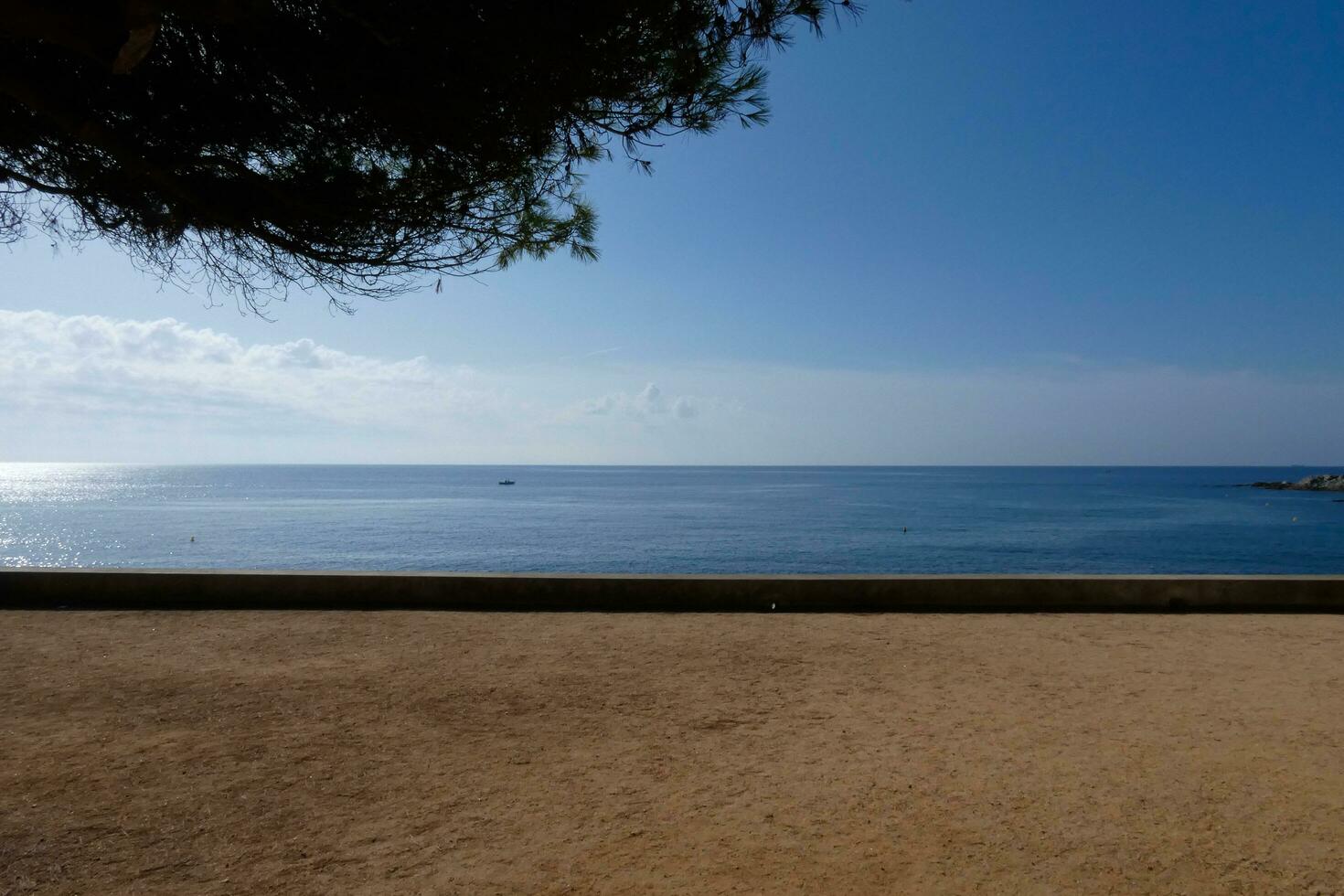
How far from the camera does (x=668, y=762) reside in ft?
11.5

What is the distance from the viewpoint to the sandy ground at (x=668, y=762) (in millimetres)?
2607

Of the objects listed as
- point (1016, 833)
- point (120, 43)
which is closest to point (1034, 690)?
point (1016, 833)

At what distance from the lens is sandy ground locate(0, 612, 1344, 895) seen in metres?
2.61

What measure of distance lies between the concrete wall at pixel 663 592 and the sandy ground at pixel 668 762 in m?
0.84

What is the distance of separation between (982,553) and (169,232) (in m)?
39.9

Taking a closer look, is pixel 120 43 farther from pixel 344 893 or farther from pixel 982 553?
pixel 982 553

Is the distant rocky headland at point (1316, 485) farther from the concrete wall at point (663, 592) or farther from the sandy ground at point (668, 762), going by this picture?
the sandy ground at point (668, 762)

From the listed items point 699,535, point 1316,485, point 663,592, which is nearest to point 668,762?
point 663,592

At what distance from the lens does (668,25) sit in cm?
391

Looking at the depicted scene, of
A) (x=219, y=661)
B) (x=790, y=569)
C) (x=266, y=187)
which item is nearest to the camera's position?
(x=266, y=187)

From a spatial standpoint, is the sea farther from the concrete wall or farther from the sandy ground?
the sandy ground

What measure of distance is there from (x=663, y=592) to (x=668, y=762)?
3357 millimetres

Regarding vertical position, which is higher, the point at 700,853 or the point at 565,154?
the point at 565,154

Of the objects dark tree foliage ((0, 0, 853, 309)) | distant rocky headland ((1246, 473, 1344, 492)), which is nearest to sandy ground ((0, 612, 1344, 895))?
dark tree foliage ((0, 0, 853, 309))
